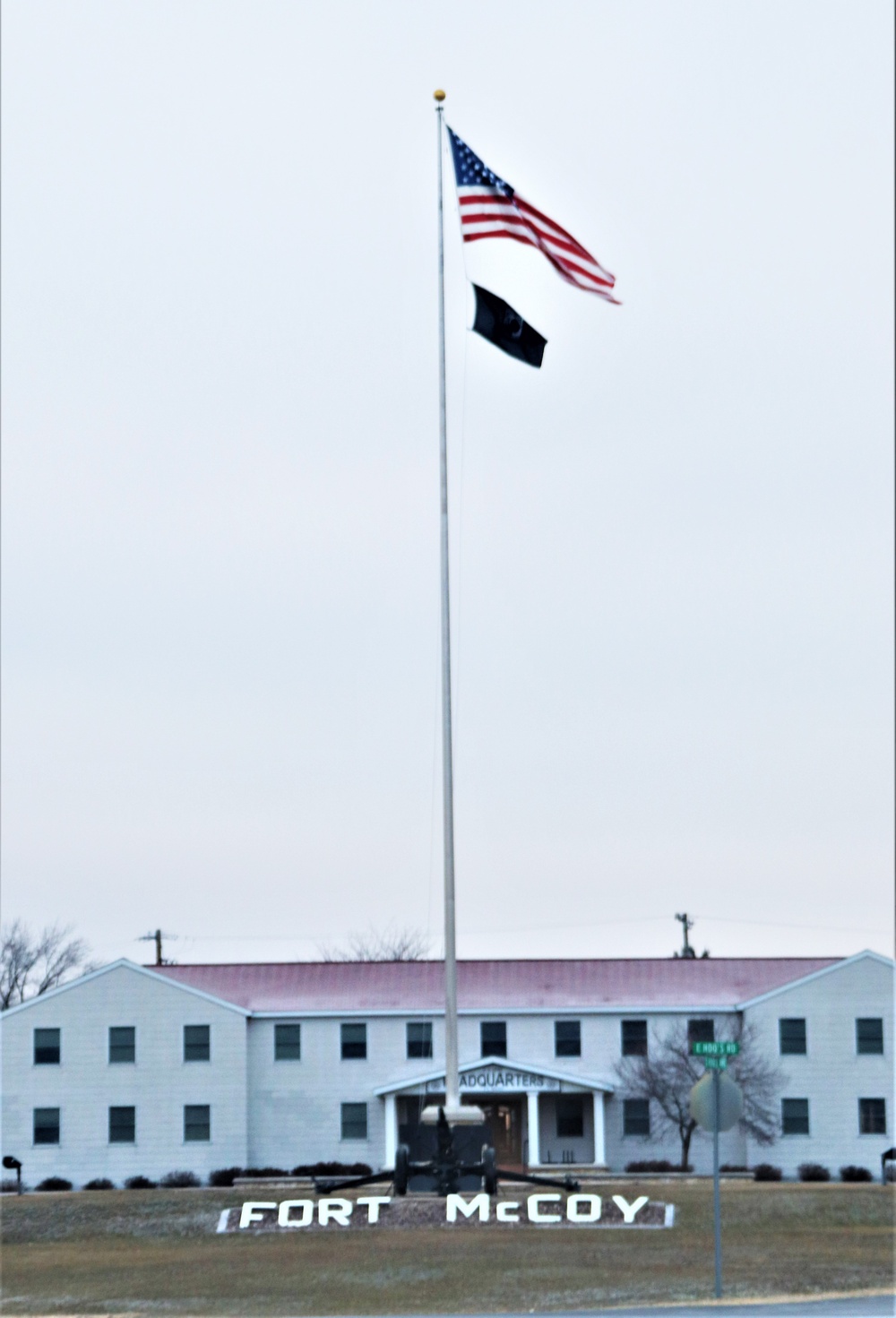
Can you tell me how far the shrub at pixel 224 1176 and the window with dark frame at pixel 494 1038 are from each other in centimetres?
887

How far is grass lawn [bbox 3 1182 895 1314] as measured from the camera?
28.2 metres

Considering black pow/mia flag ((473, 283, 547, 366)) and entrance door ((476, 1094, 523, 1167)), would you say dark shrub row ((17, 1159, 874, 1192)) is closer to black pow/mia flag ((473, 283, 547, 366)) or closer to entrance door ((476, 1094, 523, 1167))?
entrance door ((476, 1094, 523, 1167))

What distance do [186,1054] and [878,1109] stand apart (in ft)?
71.9

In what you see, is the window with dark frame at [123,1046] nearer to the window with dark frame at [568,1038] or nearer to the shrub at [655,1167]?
the window with dark frame at [568,1038]

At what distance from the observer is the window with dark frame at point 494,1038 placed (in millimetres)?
61500

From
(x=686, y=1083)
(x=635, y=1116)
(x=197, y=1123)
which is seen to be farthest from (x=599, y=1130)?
(x=197, y=1123)

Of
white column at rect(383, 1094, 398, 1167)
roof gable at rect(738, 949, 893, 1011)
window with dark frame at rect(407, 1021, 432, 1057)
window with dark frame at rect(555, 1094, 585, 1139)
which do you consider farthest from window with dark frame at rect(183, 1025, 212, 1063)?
roof gable at rect(738, 949, 893, 1011)

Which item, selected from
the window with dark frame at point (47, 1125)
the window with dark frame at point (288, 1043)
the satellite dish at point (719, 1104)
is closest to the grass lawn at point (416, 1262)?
the satellite dish at point (719, 1104)

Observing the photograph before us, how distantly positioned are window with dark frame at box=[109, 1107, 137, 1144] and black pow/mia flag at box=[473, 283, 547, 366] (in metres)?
37.1

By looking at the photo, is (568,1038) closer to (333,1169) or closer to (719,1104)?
(333,1169)

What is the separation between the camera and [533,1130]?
5853cm

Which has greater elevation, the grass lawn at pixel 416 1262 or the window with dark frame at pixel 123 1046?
the window with dark frame at pixel 123 1046

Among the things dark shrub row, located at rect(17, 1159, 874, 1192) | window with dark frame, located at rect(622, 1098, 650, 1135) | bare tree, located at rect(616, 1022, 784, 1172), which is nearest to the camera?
dark shrub row, located at rect(17, 1159, 874, 1192)

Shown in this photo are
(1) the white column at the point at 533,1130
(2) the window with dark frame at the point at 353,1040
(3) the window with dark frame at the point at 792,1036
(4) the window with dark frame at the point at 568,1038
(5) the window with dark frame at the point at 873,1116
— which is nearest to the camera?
(1) the white column at the point at 533,1130
